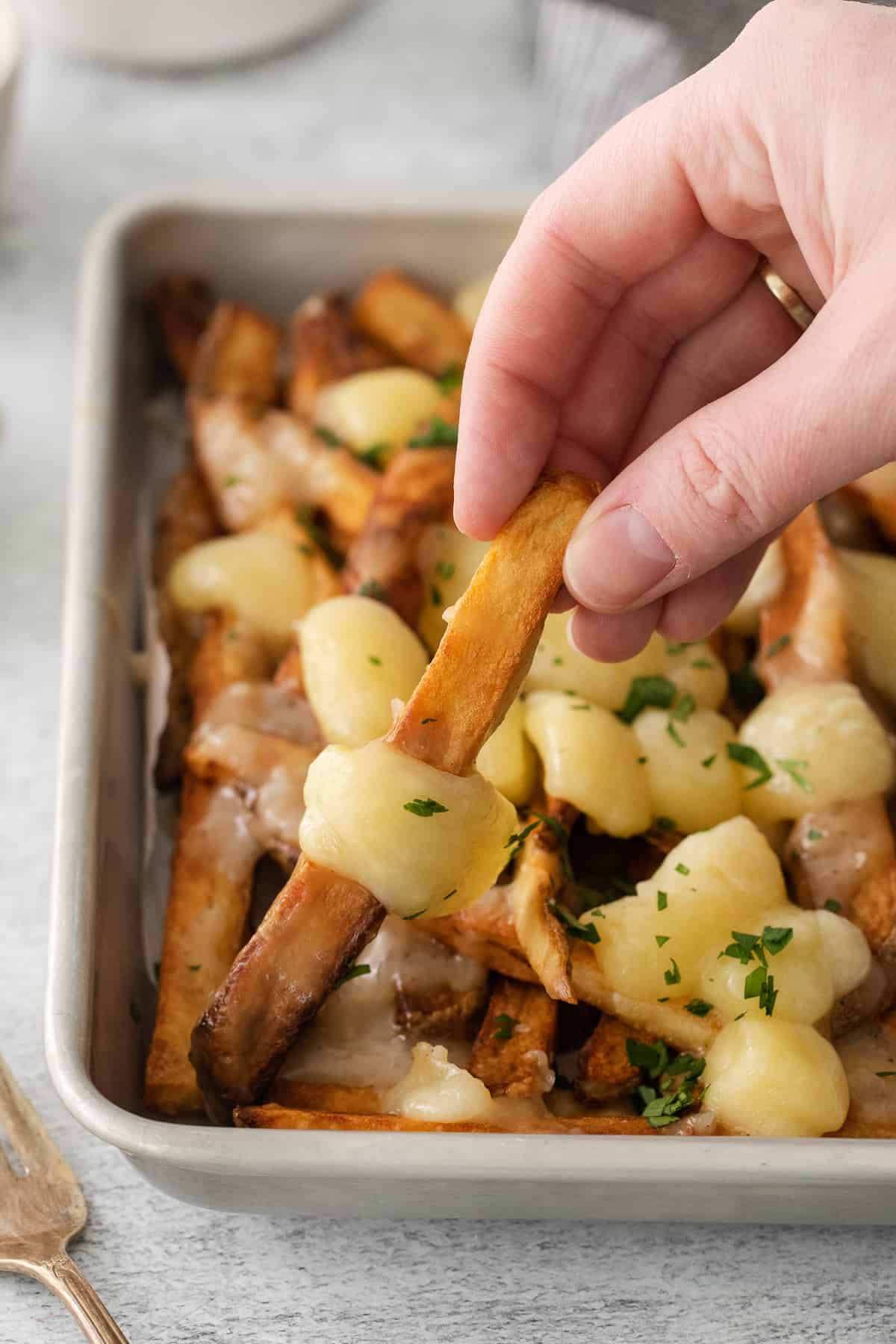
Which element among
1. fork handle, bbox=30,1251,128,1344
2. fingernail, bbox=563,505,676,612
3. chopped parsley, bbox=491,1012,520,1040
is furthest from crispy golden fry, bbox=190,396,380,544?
fork handle, bbox=30,1251,128,1344

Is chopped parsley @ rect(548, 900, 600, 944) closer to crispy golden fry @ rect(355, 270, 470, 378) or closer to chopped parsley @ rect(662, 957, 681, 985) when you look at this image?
chopped parsley @ rect(662, 957, 681, 985)

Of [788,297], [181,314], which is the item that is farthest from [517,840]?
[181,314]

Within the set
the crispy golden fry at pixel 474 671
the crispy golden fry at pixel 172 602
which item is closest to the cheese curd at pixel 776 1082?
the crispy golden fry at pixel 474 671

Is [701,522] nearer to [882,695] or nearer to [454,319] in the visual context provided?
[882,695]

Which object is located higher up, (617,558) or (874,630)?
(617,558)

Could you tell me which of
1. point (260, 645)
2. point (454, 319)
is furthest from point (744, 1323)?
point (454, 319)

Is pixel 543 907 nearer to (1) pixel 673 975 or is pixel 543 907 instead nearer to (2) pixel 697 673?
(1) pixel 673 975
